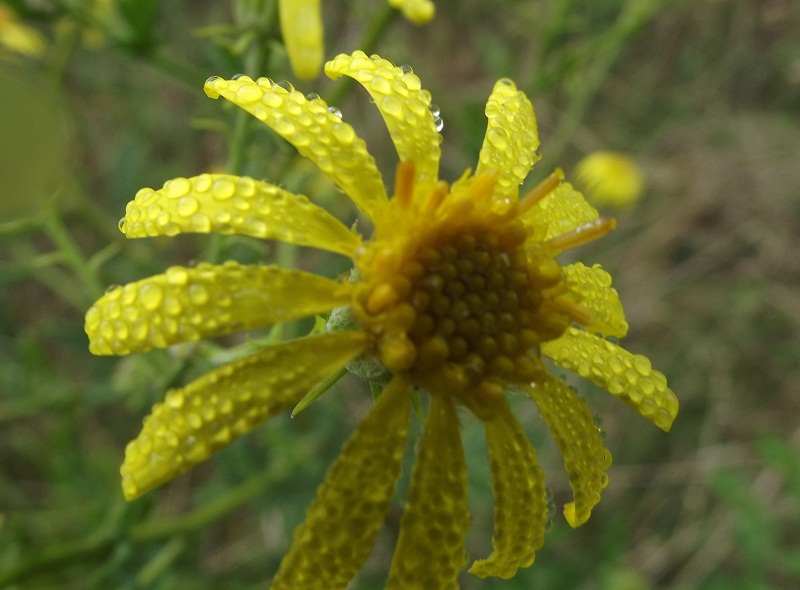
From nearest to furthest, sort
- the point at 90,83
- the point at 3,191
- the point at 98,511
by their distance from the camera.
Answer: the point at 3,191 < the point at 98,511 < the point at 90,83

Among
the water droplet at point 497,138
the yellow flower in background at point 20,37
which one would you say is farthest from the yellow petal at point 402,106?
the yellow flower in background at point 20,37

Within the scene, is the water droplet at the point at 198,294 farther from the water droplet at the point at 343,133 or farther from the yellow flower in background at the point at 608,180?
the yellow flower in background at the point at 608,180

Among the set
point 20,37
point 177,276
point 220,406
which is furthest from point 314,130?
point 20,37

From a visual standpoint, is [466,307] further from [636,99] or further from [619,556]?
[636,99]

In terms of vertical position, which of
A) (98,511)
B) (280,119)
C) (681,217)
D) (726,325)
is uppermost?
(280,119)

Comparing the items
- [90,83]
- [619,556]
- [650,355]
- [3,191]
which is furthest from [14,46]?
[650,355]
